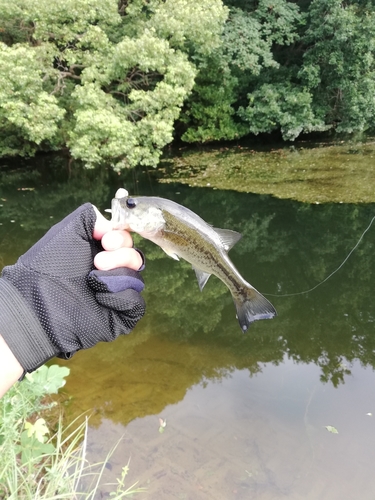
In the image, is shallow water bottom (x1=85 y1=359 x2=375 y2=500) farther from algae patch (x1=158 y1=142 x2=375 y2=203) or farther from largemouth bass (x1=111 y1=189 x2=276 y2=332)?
algae patch (x1=158 y1=142 x2=375 y2=203)

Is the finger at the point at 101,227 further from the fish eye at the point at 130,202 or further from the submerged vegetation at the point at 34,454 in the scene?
the submerged vegetation at the point at 34,454

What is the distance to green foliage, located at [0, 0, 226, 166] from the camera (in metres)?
11.5

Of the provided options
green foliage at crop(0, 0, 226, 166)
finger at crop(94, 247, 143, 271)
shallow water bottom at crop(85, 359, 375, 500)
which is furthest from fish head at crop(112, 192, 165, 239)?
green foliage at crop(0, 0, 226, 166)

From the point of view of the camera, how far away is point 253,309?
2453 mm

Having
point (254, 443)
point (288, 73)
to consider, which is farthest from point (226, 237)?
point (288, 73)

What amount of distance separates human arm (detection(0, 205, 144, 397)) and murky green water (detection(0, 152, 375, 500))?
267cm

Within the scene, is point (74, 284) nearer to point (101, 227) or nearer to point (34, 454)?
point (101, 227)

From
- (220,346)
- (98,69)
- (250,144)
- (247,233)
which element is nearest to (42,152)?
(98,69)

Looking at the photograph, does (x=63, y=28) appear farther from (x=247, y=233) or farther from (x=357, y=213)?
(x=357, y=213)

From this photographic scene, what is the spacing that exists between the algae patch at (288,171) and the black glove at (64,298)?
10469mm

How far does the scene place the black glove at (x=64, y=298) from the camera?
1840mm

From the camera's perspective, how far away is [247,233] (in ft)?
32.3

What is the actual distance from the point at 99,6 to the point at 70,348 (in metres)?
13.4

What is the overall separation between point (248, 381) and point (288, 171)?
10.9 metres
